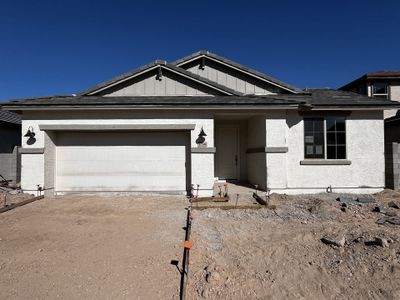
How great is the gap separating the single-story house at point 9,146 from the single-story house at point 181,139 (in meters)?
3.41

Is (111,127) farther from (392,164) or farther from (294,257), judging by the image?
(392,164)

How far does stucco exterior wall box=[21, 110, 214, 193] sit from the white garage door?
21.4 inches

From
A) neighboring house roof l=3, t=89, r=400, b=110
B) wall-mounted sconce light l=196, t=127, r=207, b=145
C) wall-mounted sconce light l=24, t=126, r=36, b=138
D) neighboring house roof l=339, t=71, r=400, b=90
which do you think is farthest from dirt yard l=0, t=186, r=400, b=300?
neighboring house roof l=339, t=71, r=400, b=90

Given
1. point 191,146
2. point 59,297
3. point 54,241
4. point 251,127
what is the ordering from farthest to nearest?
point 251,127, point 191,146, point 54,241, point 59,297

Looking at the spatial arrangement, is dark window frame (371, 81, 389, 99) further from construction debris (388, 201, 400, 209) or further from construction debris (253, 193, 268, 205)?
construction debris (253, 193, 268, 205)

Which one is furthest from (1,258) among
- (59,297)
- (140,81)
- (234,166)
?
(234,166)

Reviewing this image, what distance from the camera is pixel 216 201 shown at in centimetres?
877

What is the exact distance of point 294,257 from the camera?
4664 mm

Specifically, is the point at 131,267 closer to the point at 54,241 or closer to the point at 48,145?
the point at 54,241

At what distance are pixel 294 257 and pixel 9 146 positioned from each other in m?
15.4

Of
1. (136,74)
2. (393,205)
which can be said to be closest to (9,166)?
(136,74)

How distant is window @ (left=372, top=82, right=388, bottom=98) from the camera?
68.9 ft

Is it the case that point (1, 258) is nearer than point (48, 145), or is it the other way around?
point (1, 258)

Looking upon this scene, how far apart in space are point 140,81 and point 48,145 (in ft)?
13.3
